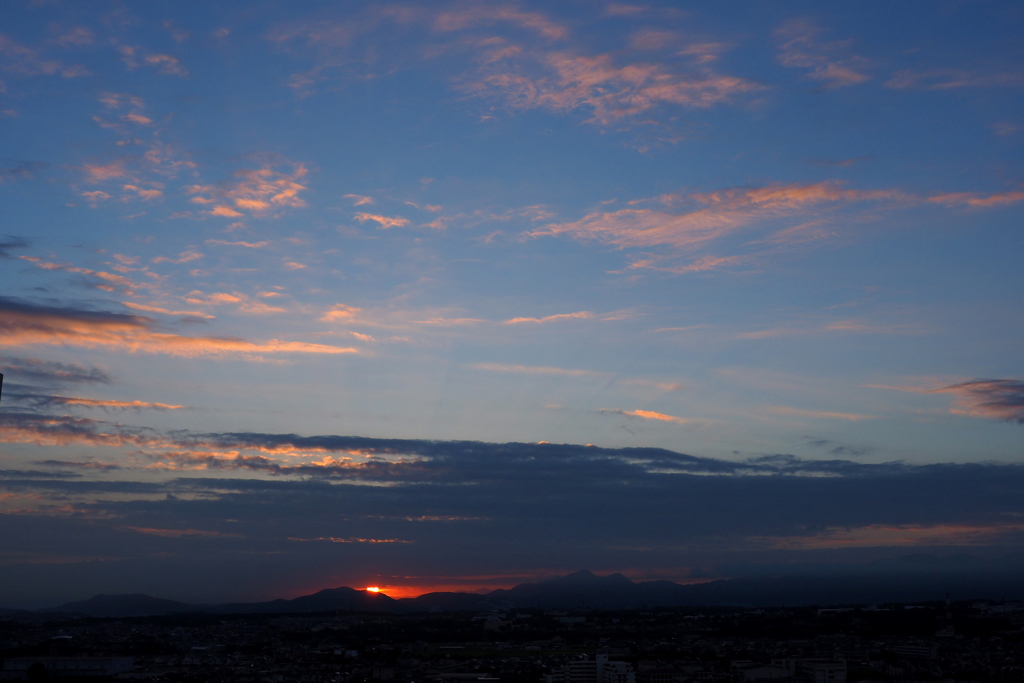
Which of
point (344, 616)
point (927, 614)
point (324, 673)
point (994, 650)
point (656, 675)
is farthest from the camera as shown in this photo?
point (344, 616)

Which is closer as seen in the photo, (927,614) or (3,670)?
(3,670)

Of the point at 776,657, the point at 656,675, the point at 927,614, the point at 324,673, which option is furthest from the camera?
the point at 927,614

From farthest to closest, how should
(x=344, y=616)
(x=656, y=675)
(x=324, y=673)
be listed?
(x=344, y=616)
(x=324, y=673)
(x=656, y=675)

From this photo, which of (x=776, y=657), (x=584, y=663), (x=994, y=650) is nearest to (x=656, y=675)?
(x=584, y=663)

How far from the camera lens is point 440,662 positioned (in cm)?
4316

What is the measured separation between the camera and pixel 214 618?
2889 inches

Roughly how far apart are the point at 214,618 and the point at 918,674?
187ft

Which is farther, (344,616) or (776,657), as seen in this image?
(344,616)

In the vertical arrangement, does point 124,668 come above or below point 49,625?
above

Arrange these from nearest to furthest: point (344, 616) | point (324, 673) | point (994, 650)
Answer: point (324, 673), point (994, 650), point (344, 616)

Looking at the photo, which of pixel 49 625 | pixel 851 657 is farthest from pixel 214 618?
pixel 851 657

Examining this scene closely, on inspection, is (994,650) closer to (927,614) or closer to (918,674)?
(918,674)

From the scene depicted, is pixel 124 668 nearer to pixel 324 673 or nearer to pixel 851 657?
pixel 324 673

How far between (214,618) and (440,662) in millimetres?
37886
